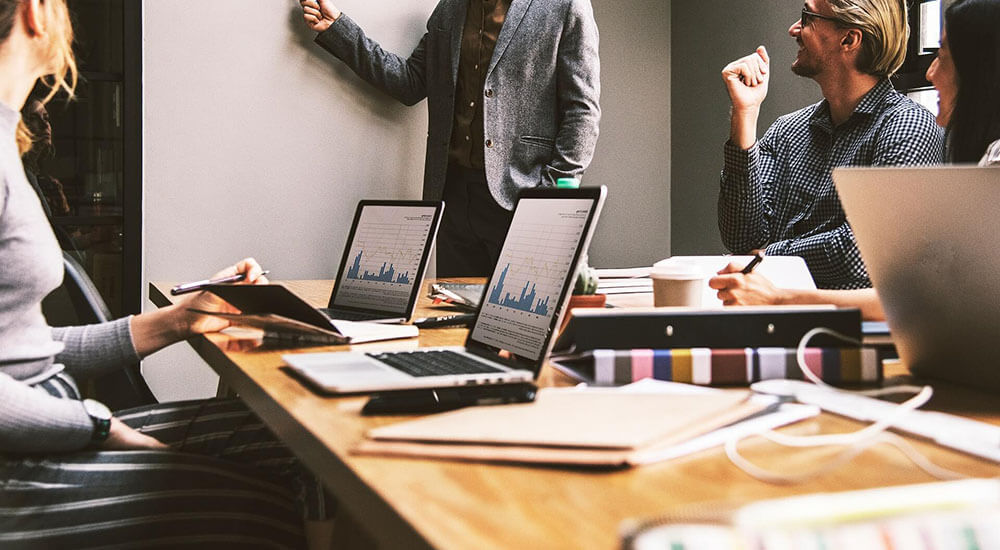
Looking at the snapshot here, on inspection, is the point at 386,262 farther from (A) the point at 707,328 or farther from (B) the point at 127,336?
(A) the point at 707,328

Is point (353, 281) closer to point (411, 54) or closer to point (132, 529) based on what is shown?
point (132, 529)

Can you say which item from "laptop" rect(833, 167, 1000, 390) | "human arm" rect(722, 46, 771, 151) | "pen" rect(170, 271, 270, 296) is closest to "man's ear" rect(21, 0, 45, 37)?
"pen" rect(170, 271, 270, 296)

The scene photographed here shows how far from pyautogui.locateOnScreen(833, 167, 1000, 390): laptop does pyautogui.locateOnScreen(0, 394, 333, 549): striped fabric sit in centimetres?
77

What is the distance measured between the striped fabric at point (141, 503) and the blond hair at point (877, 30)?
1.93 m

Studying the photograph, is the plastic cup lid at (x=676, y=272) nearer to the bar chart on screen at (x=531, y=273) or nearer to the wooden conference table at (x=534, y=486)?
the bar chart on screen at (x=531, y=273)

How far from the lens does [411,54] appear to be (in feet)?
10.7

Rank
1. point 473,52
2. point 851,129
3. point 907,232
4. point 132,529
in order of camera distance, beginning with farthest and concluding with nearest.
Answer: point 473,52 → point 851,129 → point 132,529 → point 907,232

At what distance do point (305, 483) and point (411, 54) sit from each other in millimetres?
2225

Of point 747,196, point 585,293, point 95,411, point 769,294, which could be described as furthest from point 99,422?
point 747,196

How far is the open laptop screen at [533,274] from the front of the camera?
3.40 ft

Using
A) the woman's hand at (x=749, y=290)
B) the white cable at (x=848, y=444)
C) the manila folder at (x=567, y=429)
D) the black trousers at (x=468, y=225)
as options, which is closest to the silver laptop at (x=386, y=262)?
the woman's hand at (x=749, y=290)

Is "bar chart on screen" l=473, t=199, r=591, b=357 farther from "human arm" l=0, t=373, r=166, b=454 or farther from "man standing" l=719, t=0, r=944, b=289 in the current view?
"man standing" l=719, t=0, r=944, b=289

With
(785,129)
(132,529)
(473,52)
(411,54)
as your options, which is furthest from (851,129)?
(132,529)

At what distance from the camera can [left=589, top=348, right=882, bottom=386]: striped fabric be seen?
93 cm
